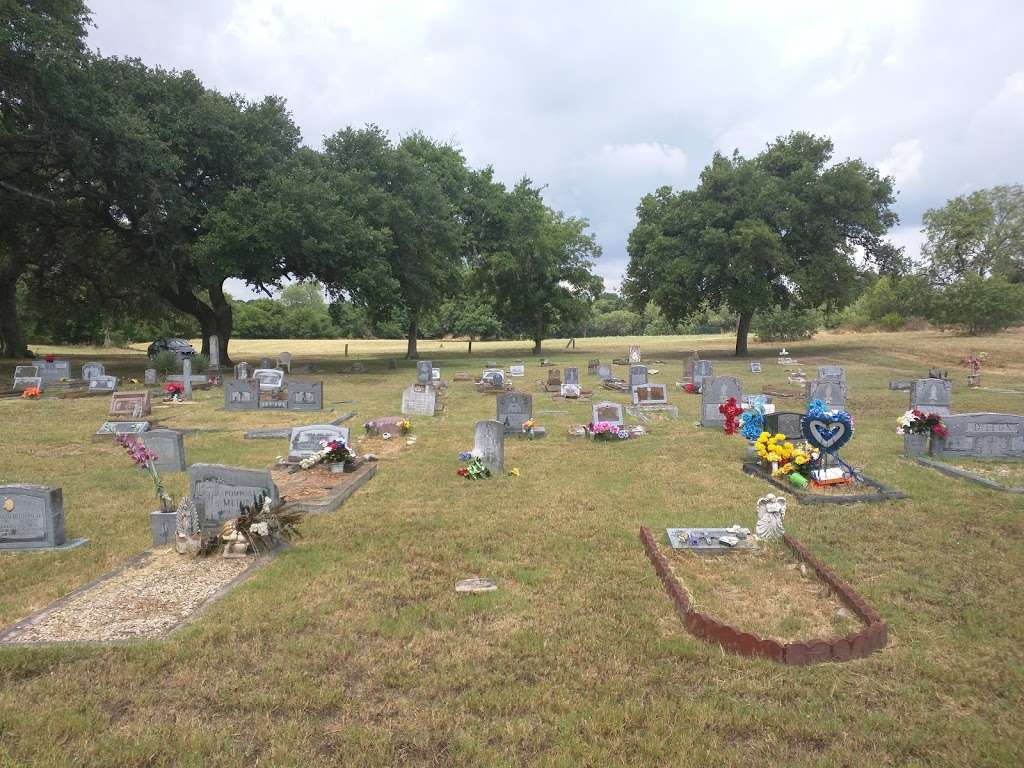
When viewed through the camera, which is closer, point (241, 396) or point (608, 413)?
point (608, 413)

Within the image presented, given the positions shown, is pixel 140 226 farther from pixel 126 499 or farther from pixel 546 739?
pixel 546 739

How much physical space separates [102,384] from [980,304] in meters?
48.0

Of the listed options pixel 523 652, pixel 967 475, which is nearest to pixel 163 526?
pixel 523 652

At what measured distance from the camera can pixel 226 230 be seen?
1051 inches

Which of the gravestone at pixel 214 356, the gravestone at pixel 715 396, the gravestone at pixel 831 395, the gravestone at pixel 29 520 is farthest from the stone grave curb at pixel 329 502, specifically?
the gravestone at pixel 214 356

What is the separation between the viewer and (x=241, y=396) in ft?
61.3

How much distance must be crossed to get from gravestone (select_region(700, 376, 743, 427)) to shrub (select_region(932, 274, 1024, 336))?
114 feet

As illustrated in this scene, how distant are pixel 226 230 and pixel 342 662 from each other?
25.9m

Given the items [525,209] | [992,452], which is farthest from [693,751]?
[525,209]

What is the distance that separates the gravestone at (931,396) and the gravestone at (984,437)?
5133 mm

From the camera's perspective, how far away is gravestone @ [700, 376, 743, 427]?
602 inches

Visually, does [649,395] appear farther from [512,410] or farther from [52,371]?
[52,371]

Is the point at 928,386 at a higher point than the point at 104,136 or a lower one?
lower

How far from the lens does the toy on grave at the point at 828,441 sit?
949 cm
